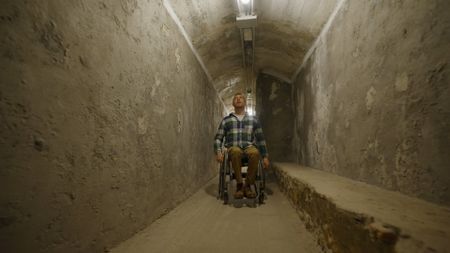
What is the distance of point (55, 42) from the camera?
1.20 m

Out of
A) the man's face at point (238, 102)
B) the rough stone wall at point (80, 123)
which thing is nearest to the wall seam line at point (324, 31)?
the man's face at point (238, 102)

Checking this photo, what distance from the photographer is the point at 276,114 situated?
662cm

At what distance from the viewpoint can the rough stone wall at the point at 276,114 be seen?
6484 millimetres

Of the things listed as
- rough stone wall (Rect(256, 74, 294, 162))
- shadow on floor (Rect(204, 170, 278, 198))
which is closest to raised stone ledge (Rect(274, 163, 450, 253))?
shadow on floor (Rect(204, 170, 278, 198))

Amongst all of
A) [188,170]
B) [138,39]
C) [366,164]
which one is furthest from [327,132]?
[138,39]

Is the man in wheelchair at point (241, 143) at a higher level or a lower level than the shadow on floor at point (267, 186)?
higher

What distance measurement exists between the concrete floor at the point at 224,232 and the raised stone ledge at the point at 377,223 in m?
0.26

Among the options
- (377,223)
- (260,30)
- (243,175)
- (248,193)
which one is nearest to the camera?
(377,223)

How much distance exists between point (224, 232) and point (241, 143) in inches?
59.2

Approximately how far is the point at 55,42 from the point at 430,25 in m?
2.11

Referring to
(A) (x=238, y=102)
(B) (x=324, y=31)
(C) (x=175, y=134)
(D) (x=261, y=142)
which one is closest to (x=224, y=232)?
(C) (x=175, y=134)

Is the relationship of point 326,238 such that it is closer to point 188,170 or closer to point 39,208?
point 39,208

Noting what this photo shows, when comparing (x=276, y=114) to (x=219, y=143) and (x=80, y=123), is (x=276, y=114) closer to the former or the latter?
(x=219, y=143)

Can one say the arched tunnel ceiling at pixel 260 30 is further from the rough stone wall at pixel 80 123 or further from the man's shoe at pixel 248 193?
the man's shoe at pixel 248 193
